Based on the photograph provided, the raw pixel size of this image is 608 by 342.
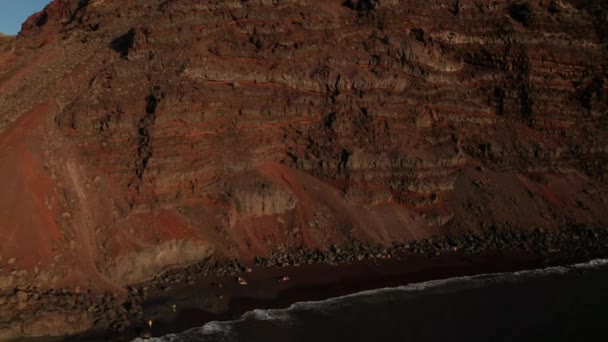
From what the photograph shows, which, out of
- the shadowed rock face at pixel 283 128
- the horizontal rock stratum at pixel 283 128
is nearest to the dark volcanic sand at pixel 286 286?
the horizontal rock stratum at pixel 283 128

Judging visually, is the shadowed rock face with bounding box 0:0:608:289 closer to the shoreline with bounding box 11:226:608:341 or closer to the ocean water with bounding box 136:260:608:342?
the shoreline with bounding box 11:226:608:341

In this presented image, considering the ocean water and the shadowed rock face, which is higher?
the shadowed rock face

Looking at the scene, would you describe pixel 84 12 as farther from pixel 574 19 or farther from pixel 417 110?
pixel 574 19

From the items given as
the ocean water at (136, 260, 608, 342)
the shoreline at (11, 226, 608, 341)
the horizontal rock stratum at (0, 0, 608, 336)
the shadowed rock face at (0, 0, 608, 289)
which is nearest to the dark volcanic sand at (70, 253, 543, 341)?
the shoreline at (11, 226, 608, 341)

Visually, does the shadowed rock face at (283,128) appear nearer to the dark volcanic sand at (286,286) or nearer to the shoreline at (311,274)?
the shoreline at (311,274)

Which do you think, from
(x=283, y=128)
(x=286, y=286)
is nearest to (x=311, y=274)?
(x=286, y=286)

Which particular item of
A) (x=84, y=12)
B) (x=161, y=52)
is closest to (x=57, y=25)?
(x=84, y=12)
